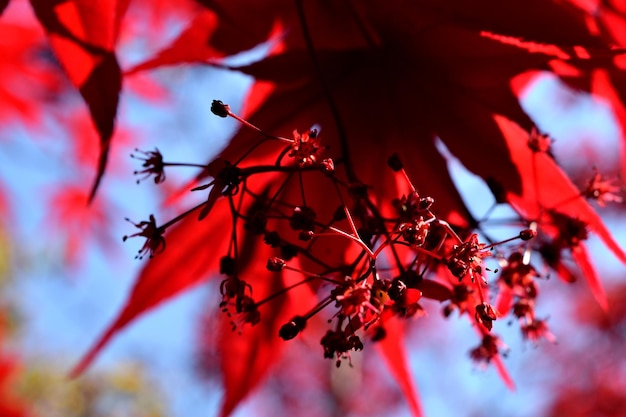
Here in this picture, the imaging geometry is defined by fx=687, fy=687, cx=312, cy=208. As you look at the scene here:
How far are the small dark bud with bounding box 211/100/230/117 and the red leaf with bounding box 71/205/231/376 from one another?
249mm

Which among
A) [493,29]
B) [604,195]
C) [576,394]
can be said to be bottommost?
[604,195]

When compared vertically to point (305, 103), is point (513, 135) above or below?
below

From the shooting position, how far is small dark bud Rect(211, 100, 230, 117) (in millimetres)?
757

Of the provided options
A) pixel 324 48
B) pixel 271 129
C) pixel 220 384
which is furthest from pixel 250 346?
pixel 324 48

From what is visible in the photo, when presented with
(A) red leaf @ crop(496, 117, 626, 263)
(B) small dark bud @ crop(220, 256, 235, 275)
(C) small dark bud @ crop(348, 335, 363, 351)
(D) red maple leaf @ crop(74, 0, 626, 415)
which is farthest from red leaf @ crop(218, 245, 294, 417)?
(A) red leaf @ crop(496, 117, 626, 263)

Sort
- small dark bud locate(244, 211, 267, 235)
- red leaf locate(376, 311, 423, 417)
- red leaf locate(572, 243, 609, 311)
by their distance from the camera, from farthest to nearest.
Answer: red leaf locate(376, 311, 423, 417)
red leaf locate(572, 243, 609, 311)
small dark bud locate(244, 211, 267, 235)

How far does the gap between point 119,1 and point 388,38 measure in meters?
0.35

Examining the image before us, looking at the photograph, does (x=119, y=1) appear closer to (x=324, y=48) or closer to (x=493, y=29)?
(x=324, y=48)

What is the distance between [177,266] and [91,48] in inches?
14.3

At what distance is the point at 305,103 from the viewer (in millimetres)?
936

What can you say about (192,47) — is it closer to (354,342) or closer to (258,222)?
(258,222)

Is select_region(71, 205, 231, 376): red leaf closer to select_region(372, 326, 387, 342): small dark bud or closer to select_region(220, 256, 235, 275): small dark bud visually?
select_region(220, 256, 235, 275): small dark bud

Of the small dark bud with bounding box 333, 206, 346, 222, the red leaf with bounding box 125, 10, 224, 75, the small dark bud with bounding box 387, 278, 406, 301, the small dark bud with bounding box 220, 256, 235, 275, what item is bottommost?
the small dark bud with bounding box 387, 278, 406, 301

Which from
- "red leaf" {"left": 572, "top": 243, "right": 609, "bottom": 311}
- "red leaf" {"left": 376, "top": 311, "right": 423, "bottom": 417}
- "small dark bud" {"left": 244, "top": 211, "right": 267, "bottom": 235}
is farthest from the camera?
"red leaf" {"left": 376, "top": 311, "right": 423, "bottom": 417}
